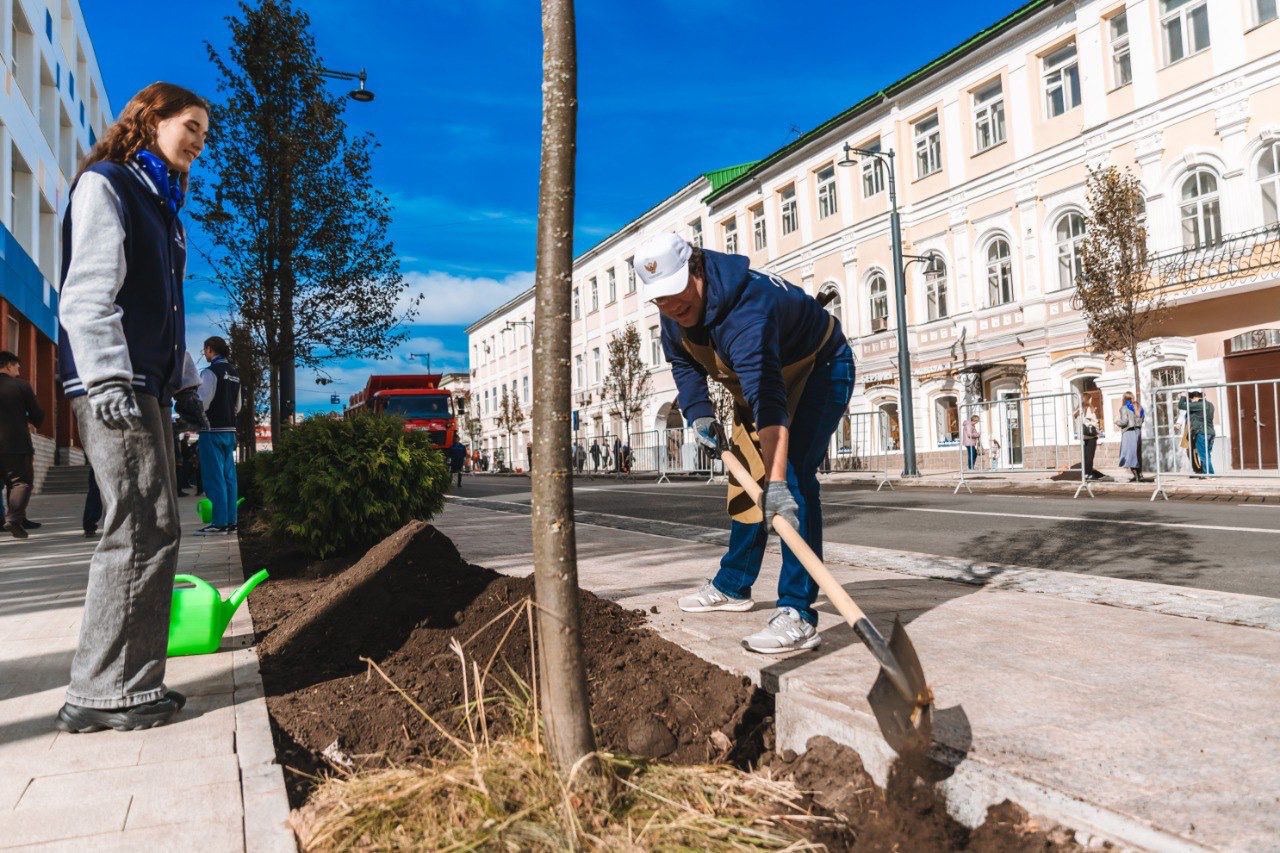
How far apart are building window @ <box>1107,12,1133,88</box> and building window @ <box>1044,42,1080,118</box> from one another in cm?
94

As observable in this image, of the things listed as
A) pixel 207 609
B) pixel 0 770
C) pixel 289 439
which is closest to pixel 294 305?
pixel 289 439

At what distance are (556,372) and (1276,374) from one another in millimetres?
19761

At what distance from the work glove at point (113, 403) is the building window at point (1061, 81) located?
926 inches

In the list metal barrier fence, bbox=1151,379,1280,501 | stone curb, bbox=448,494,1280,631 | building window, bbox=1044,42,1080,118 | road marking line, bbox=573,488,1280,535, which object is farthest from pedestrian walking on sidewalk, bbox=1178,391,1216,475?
stone curb, bbox=448,494,1280,631

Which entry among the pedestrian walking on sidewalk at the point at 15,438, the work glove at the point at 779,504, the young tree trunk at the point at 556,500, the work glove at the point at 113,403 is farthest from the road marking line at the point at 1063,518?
the pedestrian walking on sidewalk at the point at 15,438

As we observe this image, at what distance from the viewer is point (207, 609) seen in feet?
11.4

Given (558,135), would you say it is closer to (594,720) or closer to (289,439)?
(594,720)

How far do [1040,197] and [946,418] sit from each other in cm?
651

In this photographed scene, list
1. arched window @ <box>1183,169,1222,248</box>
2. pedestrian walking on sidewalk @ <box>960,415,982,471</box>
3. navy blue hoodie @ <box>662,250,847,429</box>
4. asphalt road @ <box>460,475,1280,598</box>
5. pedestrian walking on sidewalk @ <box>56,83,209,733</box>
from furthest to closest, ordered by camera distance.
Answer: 1. pedestrian walking on sidewalk @ <box>960,415,982,471</box>
2. arched window @ <box>1183,169,1222,248</box>
3. asphalt road @ <box>460,475,1280,598</box>
4. navy blue hoodie @ <box>662,250,847,429</box>
5. pedestrian walking on sidewalk @ <box>56,83,209,733</box>

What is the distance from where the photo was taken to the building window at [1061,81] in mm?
21516

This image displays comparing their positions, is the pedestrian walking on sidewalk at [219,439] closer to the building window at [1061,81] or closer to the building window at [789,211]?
the building window at [1061,81]

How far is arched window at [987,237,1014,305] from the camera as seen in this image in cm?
2333

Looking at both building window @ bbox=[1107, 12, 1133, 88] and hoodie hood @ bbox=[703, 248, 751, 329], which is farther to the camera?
building window @ bbox=[1107, 12, 1133, 88]

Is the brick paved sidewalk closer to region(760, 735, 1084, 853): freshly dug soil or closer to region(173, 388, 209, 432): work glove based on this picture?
region(173, 388, 209, 432): work glove
